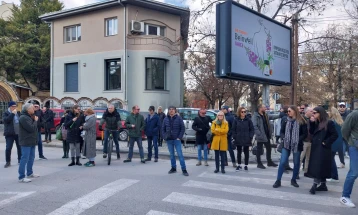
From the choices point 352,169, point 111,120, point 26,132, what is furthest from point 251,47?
point 26,132

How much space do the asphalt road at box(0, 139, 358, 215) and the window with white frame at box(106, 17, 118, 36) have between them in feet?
55.0

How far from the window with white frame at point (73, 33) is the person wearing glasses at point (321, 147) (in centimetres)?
2263

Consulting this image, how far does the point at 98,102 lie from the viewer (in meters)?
23.0

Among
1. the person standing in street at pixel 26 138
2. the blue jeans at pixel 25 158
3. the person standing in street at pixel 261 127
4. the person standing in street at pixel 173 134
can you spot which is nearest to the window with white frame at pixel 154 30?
the person standing in street at pixel 261 127

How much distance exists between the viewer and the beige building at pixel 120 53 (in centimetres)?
2394

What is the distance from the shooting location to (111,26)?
2489cm

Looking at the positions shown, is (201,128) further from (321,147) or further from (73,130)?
(321,147)

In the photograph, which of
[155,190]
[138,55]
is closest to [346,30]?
[138,55]

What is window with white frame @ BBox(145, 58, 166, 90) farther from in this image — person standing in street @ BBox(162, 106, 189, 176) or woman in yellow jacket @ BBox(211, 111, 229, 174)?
woman in yellow jacket @ BBox(211, 111, 229, 174)

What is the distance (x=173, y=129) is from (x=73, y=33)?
2056 cm

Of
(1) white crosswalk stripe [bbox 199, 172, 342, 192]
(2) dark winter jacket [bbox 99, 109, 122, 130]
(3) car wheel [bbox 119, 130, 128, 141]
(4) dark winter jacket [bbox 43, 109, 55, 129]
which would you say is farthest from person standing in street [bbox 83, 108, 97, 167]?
(3) car wheel [bbox 119, 130, 128, 141]

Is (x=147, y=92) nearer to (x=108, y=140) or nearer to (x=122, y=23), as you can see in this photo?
(x=122, y=23)

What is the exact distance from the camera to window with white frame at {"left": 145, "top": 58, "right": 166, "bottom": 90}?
24.4 m

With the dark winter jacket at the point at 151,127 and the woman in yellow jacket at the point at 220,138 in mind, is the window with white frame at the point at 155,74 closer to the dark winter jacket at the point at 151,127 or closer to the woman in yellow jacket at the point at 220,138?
the dark winter jacket at the point at 151,127
